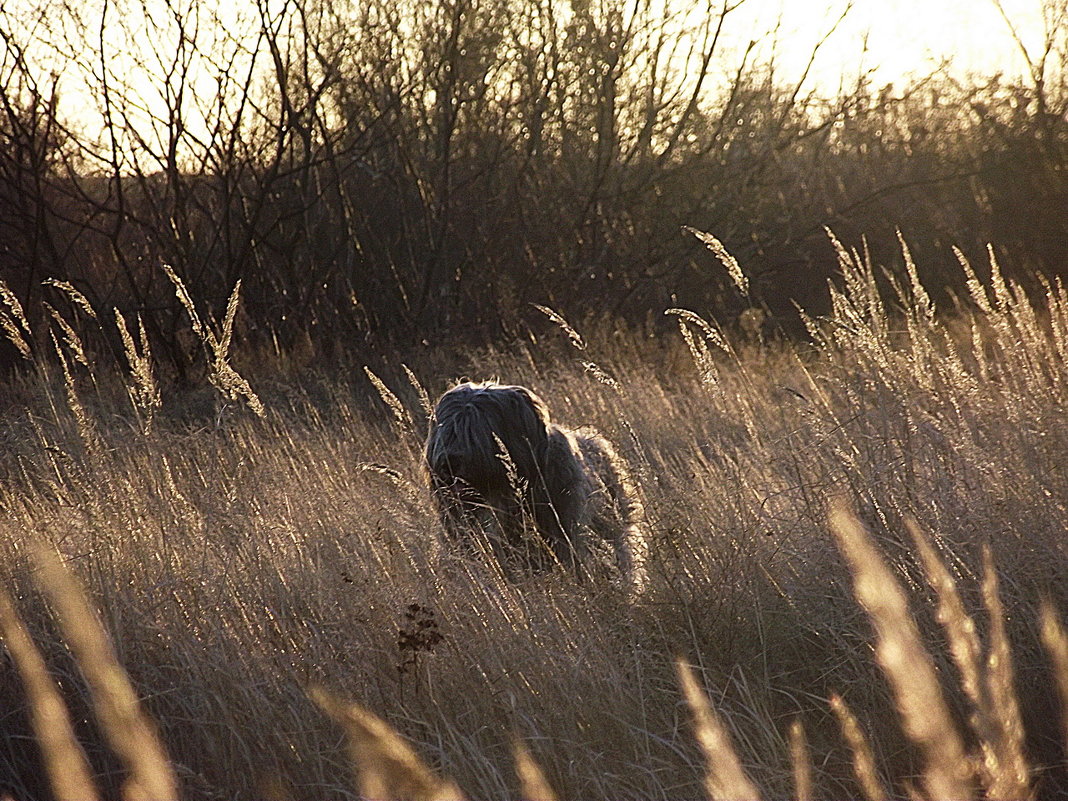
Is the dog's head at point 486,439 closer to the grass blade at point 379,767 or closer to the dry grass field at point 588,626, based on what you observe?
the dry grass field at point 588,626

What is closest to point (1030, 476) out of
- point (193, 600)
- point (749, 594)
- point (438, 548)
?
point (749, 594)

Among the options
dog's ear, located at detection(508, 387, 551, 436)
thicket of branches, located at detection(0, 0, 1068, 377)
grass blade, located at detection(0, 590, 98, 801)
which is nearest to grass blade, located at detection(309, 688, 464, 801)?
grass blade, located at detection(0, 590, 98, 801)

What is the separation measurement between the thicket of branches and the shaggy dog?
5.89 metres

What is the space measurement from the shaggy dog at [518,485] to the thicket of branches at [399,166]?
5.89 metres

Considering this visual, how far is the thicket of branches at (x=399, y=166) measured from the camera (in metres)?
9.93

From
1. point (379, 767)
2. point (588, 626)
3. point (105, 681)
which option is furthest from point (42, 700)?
point (588, 626)

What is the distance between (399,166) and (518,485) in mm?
8217

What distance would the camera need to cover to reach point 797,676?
9.99 feet

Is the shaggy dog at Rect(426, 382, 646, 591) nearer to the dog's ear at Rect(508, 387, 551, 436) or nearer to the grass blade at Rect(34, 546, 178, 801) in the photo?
the dog's ear at Rect(508, 387, 551, 436)

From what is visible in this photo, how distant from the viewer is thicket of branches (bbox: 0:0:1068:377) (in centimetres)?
993

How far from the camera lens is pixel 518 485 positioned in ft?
13.9

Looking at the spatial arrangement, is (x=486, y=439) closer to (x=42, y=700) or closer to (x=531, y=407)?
(x=531, y=407)

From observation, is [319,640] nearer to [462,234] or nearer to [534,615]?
[534,615]

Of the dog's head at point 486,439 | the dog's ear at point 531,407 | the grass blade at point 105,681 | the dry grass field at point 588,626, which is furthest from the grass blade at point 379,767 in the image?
the dog's ear at point 531,407
